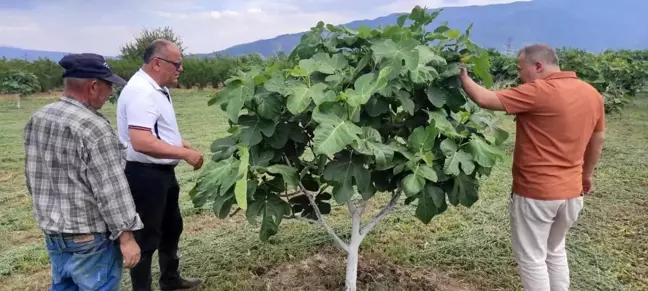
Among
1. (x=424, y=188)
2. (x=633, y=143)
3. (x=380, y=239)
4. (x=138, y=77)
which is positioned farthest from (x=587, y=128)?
(x=633, y=143)

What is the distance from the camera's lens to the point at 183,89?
2773 cm

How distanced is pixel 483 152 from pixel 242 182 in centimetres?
113

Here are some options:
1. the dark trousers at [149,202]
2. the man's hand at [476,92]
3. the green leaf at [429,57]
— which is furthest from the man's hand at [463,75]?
the dark trousers at [149,202]

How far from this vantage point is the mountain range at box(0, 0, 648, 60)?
120 m

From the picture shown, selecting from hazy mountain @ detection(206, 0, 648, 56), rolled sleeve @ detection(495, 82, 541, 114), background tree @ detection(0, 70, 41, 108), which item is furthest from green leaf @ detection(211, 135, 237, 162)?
hazy mountain @ detection(206, 0, 648, 56)

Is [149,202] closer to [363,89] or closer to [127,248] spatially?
[127,248]

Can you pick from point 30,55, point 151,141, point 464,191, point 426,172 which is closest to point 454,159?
point 426,172

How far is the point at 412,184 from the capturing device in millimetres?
2109

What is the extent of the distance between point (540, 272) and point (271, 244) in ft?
7.34

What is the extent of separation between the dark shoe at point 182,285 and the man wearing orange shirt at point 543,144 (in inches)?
85.9

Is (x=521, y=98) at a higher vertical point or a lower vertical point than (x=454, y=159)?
higher

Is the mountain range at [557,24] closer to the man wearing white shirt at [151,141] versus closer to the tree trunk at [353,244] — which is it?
the man wearing white shirt at [151,141]

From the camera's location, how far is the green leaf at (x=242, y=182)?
1.90m

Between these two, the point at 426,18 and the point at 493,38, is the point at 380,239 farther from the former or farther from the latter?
the point at 493,38
